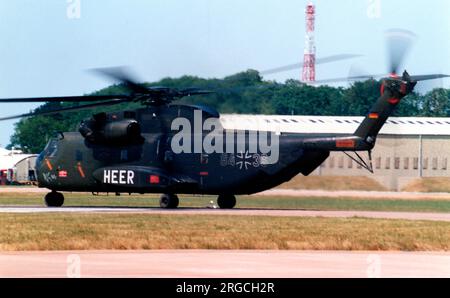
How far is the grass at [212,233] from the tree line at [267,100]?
18.2ft

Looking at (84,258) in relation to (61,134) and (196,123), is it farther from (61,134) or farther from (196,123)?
(61,134)

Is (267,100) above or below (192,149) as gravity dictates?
above

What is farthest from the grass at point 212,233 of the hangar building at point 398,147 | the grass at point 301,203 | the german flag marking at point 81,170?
the hangar building at point 398,147

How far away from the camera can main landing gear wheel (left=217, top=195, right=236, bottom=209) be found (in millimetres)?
48969

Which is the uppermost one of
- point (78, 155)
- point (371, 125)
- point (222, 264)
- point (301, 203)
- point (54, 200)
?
point (371, 125)

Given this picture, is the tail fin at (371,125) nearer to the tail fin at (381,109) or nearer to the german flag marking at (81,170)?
the tail fin at (381,109)

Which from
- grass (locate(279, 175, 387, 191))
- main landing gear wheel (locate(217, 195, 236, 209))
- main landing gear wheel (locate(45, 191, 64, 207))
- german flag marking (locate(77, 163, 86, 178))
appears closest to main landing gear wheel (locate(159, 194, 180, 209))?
main landing gear wheel (locate(217, 195, 236, 209))

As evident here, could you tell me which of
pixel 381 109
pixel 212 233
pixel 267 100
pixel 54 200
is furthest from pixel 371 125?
pixel 54 200

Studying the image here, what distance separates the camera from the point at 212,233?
32500 millimetres

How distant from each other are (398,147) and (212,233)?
50763 mm

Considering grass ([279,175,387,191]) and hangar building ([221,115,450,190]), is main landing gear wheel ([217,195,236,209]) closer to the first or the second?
grass ([279,175,387,191])

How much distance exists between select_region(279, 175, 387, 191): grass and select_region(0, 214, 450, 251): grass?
50.5 ft

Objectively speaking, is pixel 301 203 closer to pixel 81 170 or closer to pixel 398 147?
pixel 81 170
